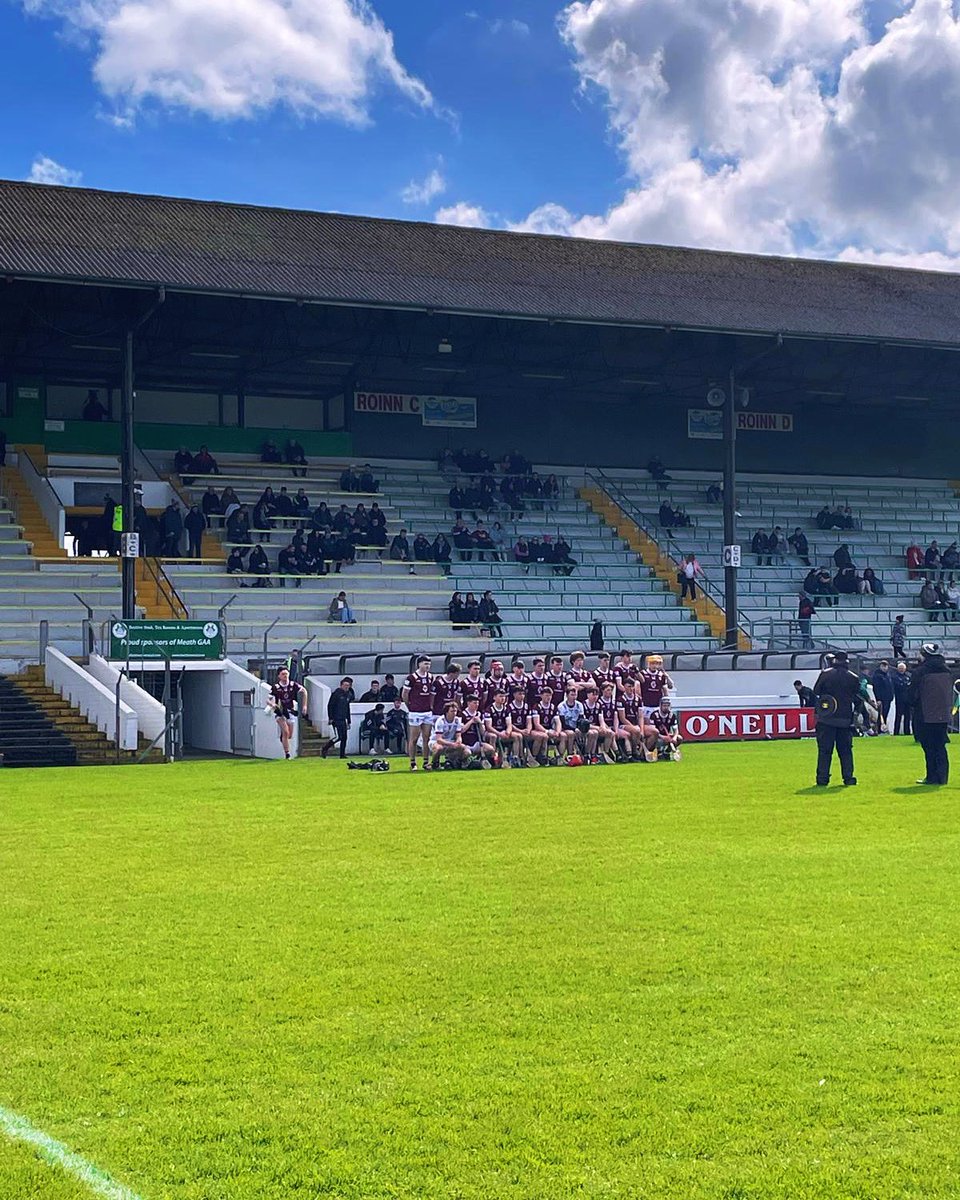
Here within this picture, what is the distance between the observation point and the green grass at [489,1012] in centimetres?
518

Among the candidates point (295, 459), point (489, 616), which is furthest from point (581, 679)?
point (295, 459)

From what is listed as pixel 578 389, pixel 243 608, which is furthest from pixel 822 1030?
pixel 578 389

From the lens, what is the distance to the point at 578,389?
4634 centimetres

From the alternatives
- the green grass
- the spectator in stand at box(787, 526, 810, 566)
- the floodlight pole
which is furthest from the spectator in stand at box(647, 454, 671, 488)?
the green grass

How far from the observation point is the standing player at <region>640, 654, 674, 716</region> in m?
24.9

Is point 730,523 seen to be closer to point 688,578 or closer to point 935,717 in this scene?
point 688,578

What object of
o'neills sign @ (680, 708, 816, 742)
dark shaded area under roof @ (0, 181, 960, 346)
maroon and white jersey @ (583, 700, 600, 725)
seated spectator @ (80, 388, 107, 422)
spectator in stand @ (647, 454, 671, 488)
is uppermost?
dark shaded area under roof @ (0, 181, 960, 346)

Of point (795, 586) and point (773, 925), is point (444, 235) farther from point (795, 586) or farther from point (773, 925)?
point (773, 925)

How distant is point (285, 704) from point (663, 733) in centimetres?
659

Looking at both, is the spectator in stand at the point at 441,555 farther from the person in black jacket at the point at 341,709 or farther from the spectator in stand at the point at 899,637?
the person in black jacket at the point at 341,709

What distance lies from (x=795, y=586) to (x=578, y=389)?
361 inches

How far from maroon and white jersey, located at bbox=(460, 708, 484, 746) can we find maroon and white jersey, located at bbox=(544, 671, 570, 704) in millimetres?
1488

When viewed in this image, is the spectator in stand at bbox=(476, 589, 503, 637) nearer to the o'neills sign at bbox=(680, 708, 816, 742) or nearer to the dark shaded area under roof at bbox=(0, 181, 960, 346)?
the dark shaded area under roof at bbox=(0, 181, 960, 346)

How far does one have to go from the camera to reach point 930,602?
41.5 metres
